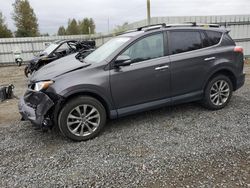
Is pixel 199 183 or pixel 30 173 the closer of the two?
pixel 199 183

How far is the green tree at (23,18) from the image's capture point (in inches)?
1329

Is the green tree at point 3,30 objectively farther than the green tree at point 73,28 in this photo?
No

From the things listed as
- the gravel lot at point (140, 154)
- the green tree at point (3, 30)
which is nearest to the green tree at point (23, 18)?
the green tree at point (3, 30)

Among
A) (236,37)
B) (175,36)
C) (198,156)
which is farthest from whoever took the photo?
(236,37)

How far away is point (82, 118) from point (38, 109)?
69 cm

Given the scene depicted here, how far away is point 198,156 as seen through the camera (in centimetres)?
312

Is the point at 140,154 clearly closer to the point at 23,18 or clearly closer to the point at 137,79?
the point at 137,79

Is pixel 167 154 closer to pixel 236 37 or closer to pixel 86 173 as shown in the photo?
pixel 86 173

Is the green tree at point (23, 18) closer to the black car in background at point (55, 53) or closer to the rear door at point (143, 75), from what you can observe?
the black car in background at point (55, 53)

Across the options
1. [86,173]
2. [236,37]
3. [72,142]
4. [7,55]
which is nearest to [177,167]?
[86,173]

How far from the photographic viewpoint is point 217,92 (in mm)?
4754

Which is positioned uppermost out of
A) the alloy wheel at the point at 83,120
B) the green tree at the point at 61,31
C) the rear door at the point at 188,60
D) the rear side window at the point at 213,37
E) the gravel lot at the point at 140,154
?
the green tree at the point at 61,31

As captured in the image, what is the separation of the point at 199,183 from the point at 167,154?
0.68 meters

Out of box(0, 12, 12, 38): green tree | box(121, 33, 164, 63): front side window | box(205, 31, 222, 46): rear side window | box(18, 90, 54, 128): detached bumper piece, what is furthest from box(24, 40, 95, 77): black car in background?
box(0, 12, 12, 38): green tree
